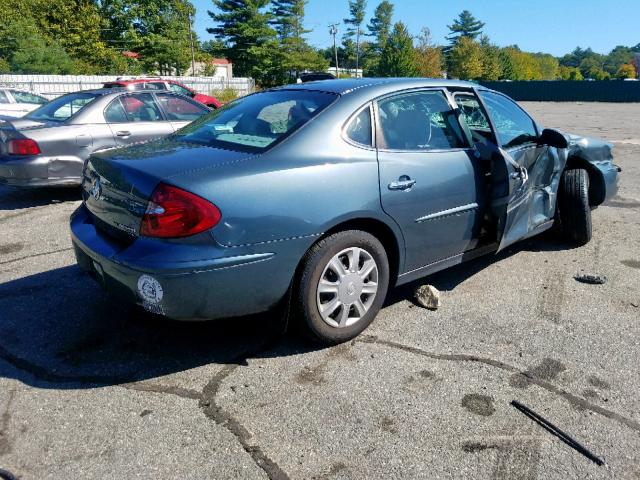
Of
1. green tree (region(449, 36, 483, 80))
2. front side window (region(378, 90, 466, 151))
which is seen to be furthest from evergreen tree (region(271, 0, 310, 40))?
front side window (region(378, 90, 466, 151))

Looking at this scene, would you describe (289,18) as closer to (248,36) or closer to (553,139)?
(248,36)

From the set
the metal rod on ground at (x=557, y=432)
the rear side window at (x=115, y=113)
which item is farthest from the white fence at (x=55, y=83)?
the metal rod on ground at (x=557, y=432)

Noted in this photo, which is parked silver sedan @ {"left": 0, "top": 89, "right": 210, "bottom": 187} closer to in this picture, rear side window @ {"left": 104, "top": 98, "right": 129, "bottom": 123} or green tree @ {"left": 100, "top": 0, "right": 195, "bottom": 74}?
rear side window @ {"left": 104, "top": 98, "right": 129, "bottom": 123}

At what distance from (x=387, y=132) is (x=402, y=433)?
181cm

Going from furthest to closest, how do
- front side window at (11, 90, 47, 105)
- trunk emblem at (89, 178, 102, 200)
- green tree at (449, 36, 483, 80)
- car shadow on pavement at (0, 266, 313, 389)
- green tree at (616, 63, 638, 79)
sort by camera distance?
green tree at (616, 63, 638, 79)
green tree at (449, 36, 483, 80)
front side window at (11, 90, 47, 105)
trunk emblem at (89, 178, 102, 200)
car shadow on pavement at (0, 266, 313, 389)

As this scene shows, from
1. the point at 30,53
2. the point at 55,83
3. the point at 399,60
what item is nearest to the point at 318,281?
the point at 55,83

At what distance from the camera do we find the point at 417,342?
134 inches

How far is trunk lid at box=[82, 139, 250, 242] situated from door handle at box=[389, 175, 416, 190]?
0.91 metres

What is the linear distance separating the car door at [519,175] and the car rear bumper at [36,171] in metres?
5.09

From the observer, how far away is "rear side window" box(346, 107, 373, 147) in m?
3.28

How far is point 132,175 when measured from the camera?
294 centimetres

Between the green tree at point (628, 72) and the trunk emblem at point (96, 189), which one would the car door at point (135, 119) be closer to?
the trunk emblem at point (96, 189)

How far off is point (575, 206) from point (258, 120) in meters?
3.08

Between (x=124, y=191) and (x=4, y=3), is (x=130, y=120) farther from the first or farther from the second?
(x=4, y=3)
